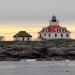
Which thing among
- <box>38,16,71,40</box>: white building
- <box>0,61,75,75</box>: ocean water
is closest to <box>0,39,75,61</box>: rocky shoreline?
<box>38,16,71,40</box>: white building

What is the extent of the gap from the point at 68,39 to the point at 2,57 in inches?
1151

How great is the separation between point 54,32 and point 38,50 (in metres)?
22.4

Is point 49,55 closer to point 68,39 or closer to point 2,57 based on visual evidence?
point 2,57

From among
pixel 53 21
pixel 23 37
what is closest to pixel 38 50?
pixel 23 37

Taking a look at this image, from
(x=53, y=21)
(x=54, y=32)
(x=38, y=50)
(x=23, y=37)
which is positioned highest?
(x=53, y=21)

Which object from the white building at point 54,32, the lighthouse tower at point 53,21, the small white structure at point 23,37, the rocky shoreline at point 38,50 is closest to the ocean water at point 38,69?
the rocky shoreline at point 38,50

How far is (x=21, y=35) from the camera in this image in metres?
146

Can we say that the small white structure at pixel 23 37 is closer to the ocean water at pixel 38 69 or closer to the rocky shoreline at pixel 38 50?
the rocky shoreline at pixel 38 50

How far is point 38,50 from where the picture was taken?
12588 cm

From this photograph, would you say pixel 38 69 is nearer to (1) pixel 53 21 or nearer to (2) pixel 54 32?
(2) pixel 54 32

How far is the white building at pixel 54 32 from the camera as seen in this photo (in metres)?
147

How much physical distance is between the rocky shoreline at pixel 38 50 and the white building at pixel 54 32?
30.8ft

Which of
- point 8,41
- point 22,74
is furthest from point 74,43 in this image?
point 22,74

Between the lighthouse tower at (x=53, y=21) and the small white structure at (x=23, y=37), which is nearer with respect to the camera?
the small white structure at (x=23, y=37)
